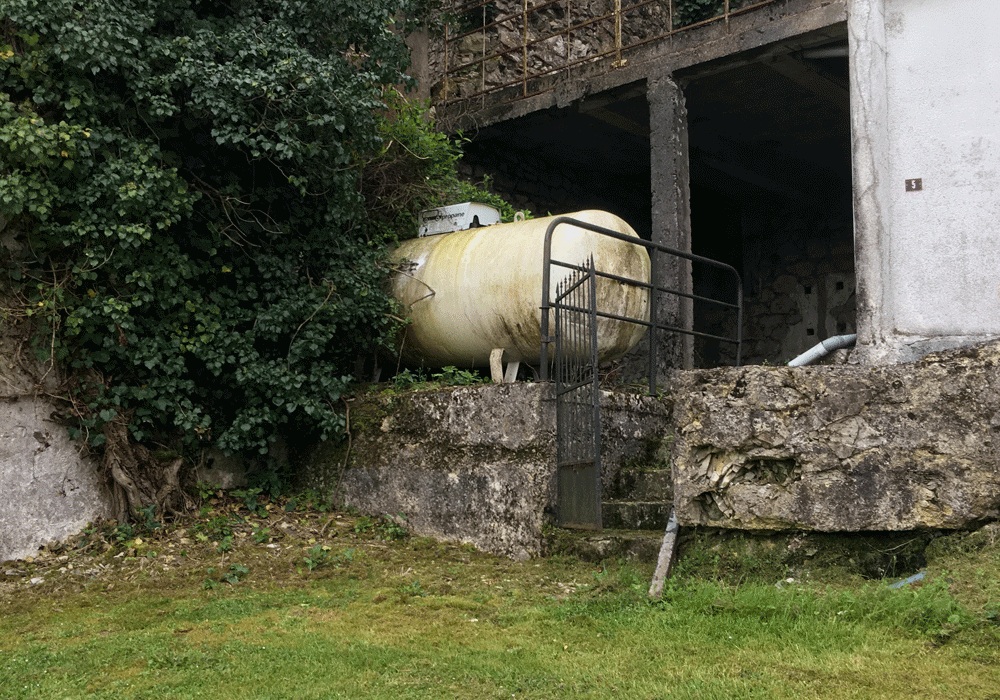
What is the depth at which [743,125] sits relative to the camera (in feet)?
29.5

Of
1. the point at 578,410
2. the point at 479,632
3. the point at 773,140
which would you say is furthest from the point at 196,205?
the point at 773,140

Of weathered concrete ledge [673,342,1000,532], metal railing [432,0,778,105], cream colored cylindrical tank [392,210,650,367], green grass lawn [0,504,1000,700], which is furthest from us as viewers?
metal railing [432,0,778,105]

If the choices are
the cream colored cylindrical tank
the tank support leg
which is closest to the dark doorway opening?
the cream colored cylindrical tank

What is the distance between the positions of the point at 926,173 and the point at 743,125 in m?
3.86

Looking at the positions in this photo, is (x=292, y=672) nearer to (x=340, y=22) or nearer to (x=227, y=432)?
(x=227, y=432)

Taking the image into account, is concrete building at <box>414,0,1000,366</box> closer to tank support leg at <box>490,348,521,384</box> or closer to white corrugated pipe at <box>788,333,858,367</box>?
white corrugated pipe at <box>788,333,858,367</box>

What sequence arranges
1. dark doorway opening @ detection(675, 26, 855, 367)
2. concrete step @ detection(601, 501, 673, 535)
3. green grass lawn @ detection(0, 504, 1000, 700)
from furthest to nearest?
dark doorway opening @ detection(675, 26, 855, 367) → concrete step @ detection(601, 501, 673, 535) → green grass lawn @ detection(0, 504, 1000, 700)

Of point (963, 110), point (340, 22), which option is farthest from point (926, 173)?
point (340, 22)

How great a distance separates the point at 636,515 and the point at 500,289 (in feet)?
5.62

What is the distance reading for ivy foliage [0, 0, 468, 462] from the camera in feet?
17.3

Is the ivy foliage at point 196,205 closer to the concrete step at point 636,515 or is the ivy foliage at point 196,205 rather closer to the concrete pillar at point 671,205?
the concrete step at point 636,515

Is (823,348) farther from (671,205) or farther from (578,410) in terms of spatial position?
(578,410)

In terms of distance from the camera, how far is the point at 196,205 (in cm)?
595

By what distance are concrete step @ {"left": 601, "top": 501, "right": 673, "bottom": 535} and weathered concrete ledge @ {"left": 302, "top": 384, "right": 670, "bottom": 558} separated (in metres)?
0.26
